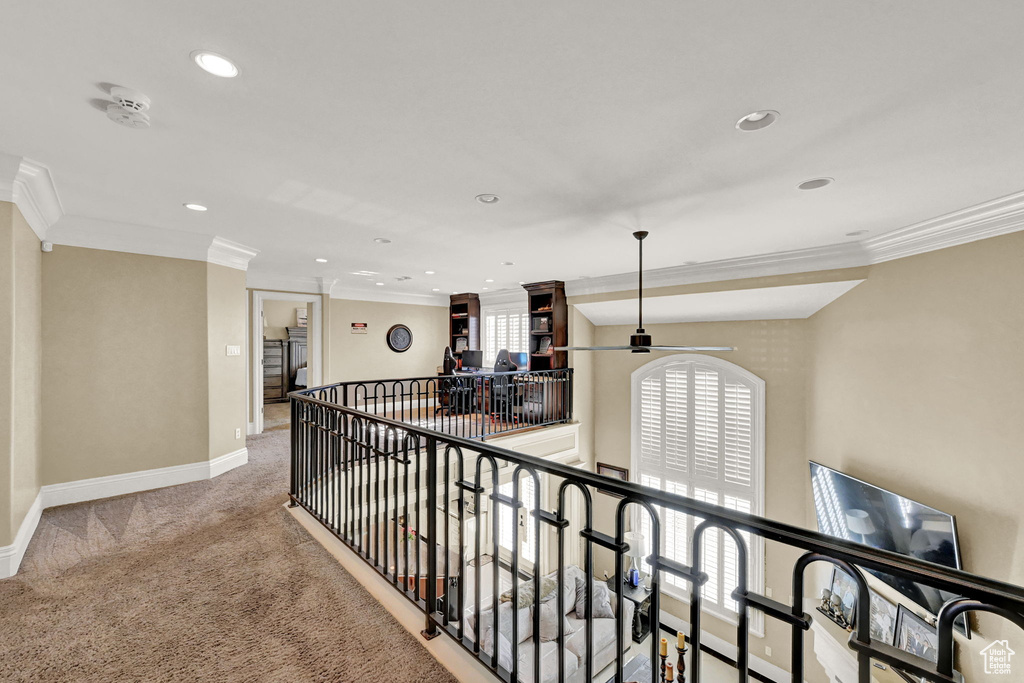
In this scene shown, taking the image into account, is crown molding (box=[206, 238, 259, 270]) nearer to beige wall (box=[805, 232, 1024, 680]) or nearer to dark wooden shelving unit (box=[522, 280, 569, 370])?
dark wooden shelving unit (box=[522, 280, 569, 370])

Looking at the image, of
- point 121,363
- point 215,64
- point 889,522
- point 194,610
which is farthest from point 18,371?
point 889,522

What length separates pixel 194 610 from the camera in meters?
2.12

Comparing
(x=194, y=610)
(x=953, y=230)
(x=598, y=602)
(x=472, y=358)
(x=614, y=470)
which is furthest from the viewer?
(x=472, y=358)

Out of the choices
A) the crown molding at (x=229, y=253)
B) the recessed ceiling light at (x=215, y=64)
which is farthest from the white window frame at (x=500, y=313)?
the recessed ceiling light at (x=215, y=64)

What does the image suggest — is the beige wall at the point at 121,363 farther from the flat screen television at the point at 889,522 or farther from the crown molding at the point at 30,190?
the flat screen television at the point at 889,522

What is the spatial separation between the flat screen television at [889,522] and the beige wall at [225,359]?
5.87 m

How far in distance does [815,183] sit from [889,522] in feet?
10.5

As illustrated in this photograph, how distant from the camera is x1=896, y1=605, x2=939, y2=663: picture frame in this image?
3.51 metres

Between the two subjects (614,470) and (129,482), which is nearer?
(129,482)

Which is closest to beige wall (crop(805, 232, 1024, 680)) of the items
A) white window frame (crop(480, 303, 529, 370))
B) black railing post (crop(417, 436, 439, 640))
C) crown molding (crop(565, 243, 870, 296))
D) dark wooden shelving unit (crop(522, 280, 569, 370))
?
crown molding (crop(565, 243, 870, 296))

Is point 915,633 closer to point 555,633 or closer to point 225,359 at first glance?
point 555,633

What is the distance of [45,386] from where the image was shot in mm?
3615

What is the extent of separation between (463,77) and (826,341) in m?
5.12

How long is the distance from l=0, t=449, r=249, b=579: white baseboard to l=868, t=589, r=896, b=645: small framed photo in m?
6.46
